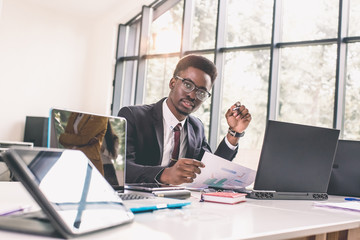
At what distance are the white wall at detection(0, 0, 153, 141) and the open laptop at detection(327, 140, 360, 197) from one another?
→ 5.35 metres

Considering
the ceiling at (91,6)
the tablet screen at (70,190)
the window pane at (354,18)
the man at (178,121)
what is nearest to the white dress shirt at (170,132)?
the man at (178,121)

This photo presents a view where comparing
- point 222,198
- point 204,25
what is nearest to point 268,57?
point 204,25

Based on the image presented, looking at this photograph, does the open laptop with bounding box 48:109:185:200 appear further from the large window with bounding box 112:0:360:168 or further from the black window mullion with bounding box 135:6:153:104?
the black window mullion with bounding box 135:6:153:104

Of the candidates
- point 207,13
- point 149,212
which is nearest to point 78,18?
point 207,13

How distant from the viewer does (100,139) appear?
4.38 ft

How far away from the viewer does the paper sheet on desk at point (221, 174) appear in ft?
5.74

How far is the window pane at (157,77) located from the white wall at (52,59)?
836 mm

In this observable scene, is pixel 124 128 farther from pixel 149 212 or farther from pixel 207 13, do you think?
pixel 207 13

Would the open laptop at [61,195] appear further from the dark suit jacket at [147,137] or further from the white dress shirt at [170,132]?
the white dress shirt at [170,132]

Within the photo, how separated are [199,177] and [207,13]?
490 cm

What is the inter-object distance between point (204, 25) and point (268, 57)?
1242 millimetres

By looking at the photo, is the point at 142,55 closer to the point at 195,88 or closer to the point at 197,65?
the point at 197,65

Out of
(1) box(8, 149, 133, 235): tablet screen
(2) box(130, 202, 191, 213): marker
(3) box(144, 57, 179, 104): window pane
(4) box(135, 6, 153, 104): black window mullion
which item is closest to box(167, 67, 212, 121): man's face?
(2) box(130, 202, 191, 213): marker

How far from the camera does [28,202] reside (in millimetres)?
1206
